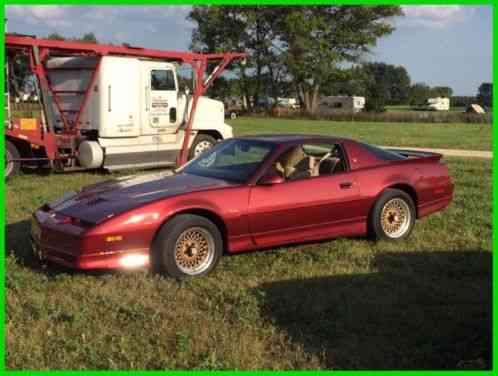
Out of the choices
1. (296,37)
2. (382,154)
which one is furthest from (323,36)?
(382,154)

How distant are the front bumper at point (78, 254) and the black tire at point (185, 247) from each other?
0.50ft

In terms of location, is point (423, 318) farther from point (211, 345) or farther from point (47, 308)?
point (47, 308)

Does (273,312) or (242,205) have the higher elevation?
(242,205)

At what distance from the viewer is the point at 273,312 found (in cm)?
486

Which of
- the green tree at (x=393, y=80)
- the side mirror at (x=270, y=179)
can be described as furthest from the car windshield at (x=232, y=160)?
the green tree at (x=393, y=80)

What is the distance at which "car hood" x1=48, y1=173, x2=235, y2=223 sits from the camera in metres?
5.62

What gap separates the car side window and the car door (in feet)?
0.48

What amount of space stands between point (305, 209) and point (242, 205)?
2.42 feet

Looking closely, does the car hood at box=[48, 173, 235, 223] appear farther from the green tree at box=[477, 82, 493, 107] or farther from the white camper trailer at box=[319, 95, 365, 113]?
the green tree at box=[477, 82, 493, 107]

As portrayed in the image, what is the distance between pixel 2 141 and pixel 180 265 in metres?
7.10

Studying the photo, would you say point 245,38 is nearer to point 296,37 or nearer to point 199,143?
point 296,37

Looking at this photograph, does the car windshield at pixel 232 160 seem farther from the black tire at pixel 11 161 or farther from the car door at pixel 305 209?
the black tire at pixel 11 161

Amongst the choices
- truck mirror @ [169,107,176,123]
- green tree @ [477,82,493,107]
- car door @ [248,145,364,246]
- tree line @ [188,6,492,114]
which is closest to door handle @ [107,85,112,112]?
truck mirror @ [169,107,176,123]

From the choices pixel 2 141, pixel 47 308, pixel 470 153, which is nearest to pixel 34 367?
pixel 47 308
